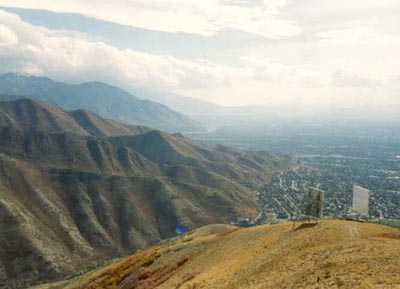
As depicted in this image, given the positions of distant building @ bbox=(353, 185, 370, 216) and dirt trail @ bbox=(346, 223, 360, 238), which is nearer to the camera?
dirt trail @ bbox=(346, 223, 360, 238)

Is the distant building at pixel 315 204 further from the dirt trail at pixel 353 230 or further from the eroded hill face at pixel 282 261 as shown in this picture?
the dirt trail at pixel 353 230

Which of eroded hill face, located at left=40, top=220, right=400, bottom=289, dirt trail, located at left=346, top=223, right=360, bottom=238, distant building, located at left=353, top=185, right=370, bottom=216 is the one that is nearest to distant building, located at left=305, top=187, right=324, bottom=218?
eroded hill face, located at left=40, top=220, right=400, bottom=289

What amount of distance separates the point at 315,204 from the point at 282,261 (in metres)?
15.8

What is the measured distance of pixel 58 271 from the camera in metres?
160

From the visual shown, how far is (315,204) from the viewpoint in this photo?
48562mm

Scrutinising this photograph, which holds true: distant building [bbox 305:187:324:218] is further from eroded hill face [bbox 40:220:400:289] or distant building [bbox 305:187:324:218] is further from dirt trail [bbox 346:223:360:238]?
dirt trail [bbox 346:223:360:238]

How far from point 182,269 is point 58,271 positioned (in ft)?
429

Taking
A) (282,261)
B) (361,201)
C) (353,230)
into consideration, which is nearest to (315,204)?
(353,230)

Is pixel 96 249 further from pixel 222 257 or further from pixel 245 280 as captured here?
pixel 245 280

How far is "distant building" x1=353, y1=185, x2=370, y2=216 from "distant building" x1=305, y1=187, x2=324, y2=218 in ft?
22.8

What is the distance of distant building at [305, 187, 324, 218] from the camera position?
159 ft

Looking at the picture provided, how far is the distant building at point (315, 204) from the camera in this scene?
159 feet

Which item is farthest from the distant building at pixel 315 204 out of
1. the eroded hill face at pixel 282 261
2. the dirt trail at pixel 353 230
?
the dirt trail at pixel 353 230

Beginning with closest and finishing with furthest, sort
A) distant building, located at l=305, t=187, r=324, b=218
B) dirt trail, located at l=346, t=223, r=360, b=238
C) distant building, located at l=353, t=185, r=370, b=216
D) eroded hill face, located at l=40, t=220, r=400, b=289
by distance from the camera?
eroded hill face, located at l=40, t=220, r=400, b=289, dirt trail, located at l=346, t=223, r=360, b=238, distant building, located at l=305, t=187, r=324, b=218, distant building, located at l=353, t=185, r=370, b=216
